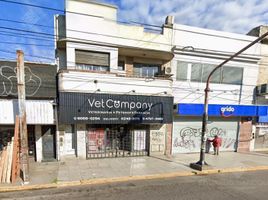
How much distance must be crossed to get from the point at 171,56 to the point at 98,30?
4.70m

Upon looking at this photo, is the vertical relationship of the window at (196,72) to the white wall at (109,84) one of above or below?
above

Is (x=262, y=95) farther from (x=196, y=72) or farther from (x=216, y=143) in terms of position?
(x=196, y=72)

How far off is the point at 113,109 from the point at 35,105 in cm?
387

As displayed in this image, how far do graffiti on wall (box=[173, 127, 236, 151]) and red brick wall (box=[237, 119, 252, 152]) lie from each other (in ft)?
2.74

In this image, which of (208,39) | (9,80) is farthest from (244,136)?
(9,80)

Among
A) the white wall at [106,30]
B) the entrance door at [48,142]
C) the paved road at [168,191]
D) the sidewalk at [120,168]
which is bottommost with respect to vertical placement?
the sidewalk at [120,168]

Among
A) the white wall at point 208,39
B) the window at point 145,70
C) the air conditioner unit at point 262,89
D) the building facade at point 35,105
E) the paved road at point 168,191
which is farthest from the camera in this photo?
the air conditioner unit at point 262,89

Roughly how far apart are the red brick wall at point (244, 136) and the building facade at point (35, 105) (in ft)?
42.2

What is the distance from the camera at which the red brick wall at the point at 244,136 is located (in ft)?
43.2

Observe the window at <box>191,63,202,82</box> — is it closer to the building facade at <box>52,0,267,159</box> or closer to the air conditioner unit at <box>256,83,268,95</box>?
the building facade at <box>52,0,267,159</box>

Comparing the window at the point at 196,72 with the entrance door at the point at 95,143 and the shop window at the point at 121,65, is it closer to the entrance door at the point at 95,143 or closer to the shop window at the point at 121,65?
the shop window at the point at 121,65

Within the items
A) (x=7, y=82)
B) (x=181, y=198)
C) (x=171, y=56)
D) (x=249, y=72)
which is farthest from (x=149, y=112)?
(x=249, y=72)

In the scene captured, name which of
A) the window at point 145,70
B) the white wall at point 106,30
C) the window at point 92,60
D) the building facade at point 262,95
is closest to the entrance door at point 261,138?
the building facade at point 262,95

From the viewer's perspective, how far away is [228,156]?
38.8 feet
